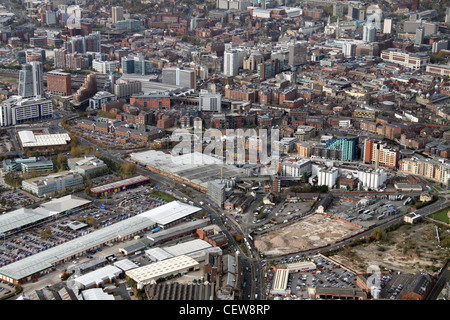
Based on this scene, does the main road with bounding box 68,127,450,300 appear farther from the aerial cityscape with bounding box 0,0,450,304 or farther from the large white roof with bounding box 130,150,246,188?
the large white roof with bounding box 130,150,246,188

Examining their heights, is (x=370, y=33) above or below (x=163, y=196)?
above

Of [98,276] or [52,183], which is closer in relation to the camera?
[98,276]

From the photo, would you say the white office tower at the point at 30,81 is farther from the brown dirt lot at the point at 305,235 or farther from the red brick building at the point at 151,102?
the brown dirt lot at the point at 305,235

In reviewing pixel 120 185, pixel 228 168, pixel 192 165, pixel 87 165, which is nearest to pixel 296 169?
pixel 228 168

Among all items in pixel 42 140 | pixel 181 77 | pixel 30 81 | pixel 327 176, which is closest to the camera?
pixel 327 176

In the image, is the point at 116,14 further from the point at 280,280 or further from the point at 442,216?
the point at 280,280
